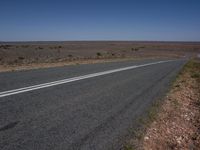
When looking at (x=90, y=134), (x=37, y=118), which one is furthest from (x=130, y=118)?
(x=37, y=118)

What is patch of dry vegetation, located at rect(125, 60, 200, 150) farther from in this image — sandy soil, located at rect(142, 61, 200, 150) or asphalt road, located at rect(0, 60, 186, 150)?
asphalt road, located at rect(0, 60, 186, 150)

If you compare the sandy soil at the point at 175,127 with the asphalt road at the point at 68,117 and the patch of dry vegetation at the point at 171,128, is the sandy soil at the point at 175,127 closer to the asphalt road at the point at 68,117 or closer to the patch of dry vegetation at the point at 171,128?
the patch of dry vegetation at the point at 171,128

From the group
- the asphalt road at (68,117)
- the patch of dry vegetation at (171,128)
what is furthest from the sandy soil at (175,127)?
the asphalt road at (68,117)

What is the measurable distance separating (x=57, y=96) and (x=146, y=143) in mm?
3684

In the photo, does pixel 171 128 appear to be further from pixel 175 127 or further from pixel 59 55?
pixel 59 55

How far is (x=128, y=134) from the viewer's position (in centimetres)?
458

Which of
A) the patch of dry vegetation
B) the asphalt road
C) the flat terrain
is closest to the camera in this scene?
the asphalt road

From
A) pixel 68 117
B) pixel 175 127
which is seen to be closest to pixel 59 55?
pixel 68 117

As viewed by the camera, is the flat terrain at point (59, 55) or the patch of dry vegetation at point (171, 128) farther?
the flat terrain at point (59, 55)

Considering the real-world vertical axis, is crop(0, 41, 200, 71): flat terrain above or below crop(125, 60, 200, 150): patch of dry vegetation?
below

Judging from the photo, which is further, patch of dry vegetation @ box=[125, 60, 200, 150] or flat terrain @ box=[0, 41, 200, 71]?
flat terrain @ box=[0, 41, 200, 71]

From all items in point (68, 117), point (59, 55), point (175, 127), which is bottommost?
point (59, 55)

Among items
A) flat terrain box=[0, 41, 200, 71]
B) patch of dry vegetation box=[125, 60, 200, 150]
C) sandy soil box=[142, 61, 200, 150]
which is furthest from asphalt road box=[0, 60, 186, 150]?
flat terrain box=[0, 41, 200, 71]

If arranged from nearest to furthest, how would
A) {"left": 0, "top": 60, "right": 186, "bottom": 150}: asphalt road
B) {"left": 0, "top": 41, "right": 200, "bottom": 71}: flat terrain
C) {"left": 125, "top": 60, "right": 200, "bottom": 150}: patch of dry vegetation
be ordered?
{"left": 0, "top": 60, "right": 186, "bottom": 150}: asphalt road, {"left": 125, "top": 60, "right": 200, "bottom": 150}: patch of dry vegetation, {"left": 0, "top": 41, "right": 200, "bottom": 71}: flat terrain
